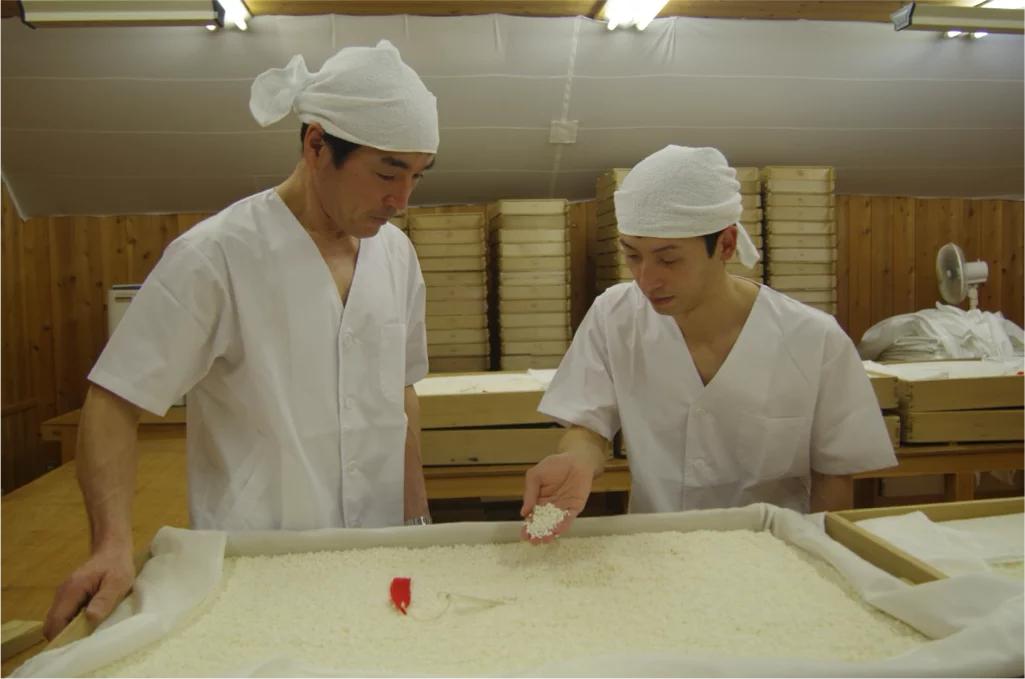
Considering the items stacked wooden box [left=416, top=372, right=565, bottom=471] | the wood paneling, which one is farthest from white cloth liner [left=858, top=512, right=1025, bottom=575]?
the wood paneling

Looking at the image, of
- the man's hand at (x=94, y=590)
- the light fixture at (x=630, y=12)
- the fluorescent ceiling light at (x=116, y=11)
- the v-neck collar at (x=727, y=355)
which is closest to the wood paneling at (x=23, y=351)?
Result: the fluorescent ceiling light at (x=116, y=11)

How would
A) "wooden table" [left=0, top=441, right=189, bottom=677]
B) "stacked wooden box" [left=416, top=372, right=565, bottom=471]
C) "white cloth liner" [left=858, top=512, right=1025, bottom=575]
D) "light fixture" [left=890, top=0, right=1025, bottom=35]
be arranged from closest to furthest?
"white cloth liner" [left=858, top=512, right=1025, bottom=575]
"wooden table" [left=0, top=441, right=189, bottom=677]
"stacked wooden box" [left=416, top=372, right=565, bottom=471]
"light fixture" [left=890, top=0, right=1025, bottom=35]

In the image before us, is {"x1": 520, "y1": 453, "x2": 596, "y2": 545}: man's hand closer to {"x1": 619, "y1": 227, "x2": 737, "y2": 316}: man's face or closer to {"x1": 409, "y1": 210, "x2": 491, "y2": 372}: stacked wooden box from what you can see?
{"x1": 619, "y1": 227, "x2": 737, "y2": 316}: man's face

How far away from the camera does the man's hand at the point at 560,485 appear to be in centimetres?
138

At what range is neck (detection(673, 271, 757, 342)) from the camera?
1.70 metres

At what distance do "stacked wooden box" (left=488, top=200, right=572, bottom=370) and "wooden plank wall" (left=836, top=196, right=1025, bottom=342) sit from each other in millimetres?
2190

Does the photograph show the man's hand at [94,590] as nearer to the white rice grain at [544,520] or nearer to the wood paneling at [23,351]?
the white rice grain at [544,520]

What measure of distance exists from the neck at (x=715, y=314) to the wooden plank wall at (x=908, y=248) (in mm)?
3983

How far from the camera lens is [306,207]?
1.58 metres

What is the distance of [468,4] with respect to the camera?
4.07 metres

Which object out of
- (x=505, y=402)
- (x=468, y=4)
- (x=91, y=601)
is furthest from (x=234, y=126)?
(x=91, y=601)

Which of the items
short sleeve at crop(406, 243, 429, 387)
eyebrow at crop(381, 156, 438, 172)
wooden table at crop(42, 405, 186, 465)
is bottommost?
wooden table at crop(42, 405, 186, 465)

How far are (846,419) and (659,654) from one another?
0.99m

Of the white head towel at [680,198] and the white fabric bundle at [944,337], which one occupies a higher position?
the white head towel at [680,198]
